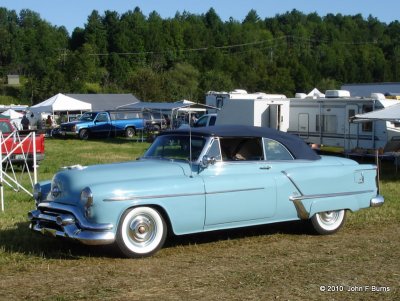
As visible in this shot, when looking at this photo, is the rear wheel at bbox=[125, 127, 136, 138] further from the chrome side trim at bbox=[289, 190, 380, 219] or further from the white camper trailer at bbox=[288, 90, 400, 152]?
the chrome side trim at bbox=[289, 190, 380, 219]

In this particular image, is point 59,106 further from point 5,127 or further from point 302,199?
point 302,199

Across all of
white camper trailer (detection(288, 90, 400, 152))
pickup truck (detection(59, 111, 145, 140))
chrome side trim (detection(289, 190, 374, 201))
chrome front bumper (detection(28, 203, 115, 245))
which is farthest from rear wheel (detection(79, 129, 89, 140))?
chrome front bumper (detection(28, 203, 115, 245))

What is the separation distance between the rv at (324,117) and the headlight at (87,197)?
13356 millimetres

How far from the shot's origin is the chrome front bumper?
659 centimetres

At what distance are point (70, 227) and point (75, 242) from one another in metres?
0.47

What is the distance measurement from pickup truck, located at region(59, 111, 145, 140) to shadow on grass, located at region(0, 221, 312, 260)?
26003 mm

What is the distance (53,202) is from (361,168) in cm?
406

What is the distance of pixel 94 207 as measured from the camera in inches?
260

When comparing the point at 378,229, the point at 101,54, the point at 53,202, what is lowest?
the point at 378,229

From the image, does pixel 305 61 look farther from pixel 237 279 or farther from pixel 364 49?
pixel 237 279

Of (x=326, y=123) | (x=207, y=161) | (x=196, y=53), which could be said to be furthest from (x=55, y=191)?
(x=196, y=53)

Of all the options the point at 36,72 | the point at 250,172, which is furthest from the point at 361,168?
the point at 36,72

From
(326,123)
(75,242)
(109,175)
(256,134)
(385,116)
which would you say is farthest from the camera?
(326,123)

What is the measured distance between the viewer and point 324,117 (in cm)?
2183
